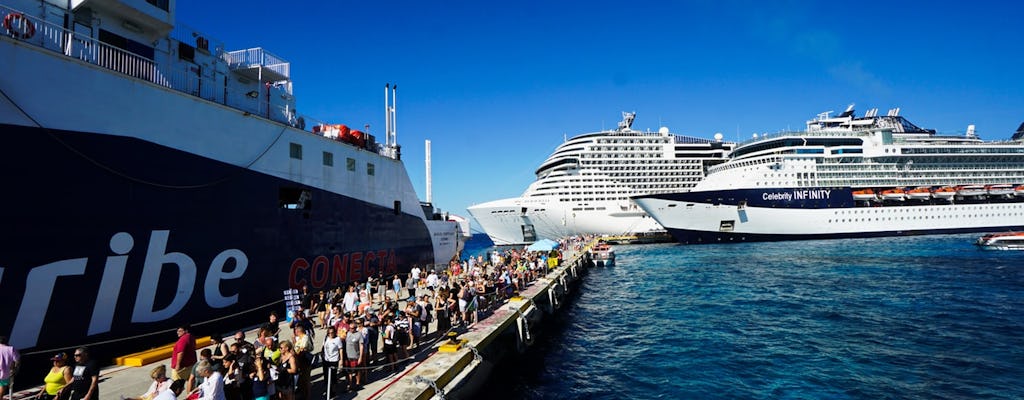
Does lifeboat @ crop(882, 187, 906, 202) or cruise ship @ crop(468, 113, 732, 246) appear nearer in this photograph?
lifeboat @ crop(882, 187, 906, 202)

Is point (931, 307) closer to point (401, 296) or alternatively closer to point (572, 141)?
point (401, 296)

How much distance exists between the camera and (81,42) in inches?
391

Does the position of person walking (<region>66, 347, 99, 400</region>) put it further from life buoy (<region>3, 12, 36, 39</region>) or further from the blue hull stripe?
the blue hull stripe

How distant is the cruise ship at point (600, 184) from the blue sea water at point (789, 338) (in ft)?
107

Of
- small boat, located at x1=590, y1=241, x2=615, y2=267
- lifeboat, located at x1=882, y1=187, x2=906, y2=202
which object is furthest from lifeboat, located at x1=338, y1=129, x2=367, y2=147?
lifeboat, located at x1=882, y1=187, x2=906, y2=202

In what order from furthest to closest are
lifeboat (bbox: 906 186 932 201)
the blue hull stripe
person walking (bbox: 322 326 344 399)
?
lifeboat (bbox: 906 186 932 201), the blue hull stripe, person walking (bbox: 322 326 344 399)

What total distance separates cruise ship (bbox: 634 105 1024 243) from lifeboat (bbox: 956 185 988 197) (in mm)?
113

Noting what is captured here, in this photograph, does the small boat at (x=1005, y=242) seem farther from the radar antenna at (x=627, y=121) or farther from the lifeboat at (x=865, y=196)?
the radar antenna at (x=627, y=121)

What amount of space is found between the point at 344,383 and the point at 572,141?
6333 centimetres

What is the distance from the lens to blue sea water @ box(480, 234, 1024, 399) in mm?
10617

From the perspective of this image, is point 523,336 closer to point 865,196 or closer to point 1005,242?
point 1005,242

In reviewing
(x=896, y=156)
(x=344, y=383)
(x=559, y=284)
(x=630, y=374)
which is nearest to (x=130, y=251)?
(x=344, y=383)

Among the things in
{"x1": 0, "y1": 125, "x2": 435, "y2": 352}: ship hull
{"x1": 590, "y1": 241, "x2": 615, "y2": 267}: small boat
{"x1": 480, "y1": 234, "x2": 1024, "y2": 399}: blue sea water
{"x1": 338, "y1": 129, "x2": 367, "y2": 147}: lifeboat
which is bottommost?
{"x1": 480, "y1": 234, "x2": 1024, "y2": 399}: blue sea water

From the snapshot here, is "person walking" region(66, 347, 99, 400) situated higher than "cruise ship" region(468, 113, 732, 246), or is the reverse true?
"cruise ship" region(468, 113, 732, 246)
